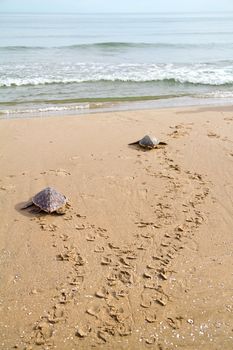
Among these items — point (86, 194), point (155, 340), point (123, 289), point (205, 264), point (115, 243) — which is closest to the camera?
point (155, 340)

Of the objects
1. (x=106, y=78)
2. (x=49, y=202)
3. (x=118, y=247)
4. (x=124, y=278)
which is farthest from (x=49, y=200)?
(x=106, y=78)

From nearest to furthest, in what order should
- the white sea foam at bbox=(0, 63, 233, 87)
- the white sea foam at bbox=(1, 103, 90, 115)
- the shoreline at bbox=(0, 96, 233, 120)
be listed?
1. the shoreline at bbox=(0, 96, 233, 120)
2. the white sea foam at bbox=(1, 103, 90, 115)
3. the white sea foam at bbox=(0, 63, 233, 87)

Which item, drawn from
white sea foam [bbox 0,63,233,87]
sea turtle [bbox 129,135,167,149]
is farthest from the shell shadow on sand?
white sea foam [bbox 0,63,233,87]

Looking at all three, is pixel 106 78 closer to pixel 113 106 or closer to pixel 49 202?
pixel 113 106

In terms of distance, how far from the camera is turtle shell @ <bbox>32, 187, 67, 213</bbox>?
14.1 feet

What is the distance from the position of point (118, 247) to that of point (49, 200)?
3.60 ft

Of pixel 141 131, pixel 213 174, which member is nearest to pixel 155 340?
pixel 213 174

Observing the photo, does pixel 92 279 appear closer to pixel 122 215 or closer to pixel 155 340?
pixel 155 340

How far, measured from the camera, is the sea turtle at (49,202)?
429 cm

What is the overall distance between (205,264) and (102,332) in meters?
1.29

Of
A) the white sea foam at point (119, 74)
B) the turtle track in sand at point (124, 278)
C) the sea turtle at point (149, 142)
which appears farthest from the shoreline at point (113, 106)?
the turtle track in sand at point (124, 278)

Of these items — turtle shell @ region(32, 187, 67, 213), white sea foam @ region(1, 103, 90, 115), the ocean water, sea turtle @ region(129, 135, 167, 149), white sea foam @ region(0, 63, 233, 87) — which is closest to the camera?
turtle shell @ region(32, 187, 67, 213)

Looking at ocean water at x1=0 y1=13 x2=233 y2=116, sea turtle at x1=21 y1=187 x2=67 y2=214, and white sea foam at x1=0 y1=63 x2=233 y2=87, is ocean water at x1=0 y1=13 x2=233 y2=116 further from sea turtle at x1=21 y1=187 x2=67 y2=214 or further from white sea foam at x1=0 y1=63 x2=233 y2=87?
sea turtle at x1=21 y1=187 x2=67 y2=214

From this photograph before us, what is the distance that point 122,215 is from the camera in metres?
4.38
